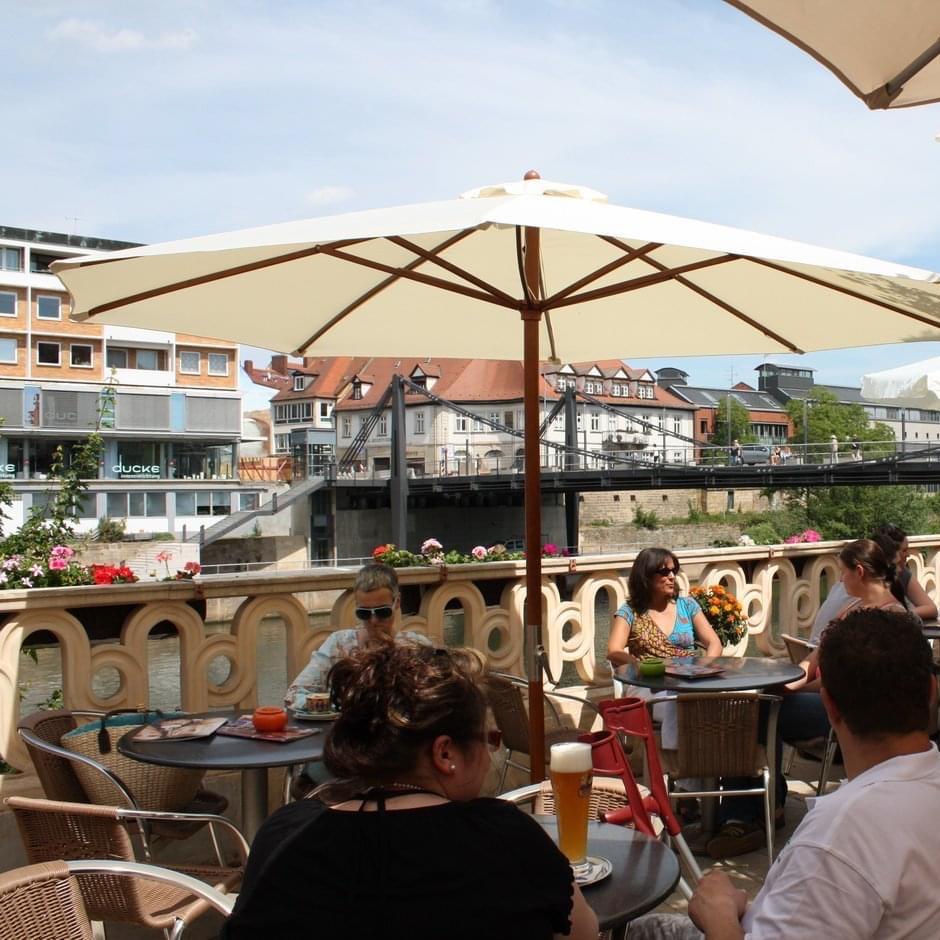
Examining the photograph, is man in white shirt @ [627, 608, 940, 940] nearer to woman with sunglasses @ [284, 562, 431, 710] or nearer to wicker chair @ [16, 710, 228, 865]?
wicker chair @ [16, 710, 228, 865]

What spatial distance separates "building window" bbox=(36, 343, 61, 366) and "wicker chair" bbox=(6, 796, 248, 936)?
5552cm

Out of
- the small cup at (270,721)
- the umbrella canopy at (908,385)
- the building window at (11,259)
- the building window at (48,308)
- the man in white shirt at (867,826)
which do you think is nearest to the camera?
the man in white shirt at (867,826)

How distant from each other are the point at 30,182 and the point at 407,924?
200ft

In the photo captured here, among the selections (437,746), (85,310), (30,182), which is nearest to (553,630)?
(85,310)

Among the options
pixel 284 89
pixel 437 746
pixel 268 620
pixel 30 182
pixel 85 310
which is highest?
pixel 30 182

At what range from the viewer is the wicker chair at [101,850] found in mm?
2277

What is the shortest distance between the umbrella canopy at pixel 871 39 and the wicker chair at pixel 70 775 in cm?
207

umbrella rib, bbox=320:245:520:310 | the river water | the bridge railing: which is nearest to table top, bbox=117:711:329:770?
umbrella rib, bbox=320:245:520:310

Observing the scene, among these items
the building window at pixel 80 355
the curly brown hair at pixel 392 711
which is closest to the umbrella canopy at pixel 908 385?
the curly brown hair at pixel 392 711

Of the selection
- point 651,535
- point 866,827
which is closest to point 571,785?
point 866,827

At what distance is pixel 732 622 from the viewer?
4.57 meters

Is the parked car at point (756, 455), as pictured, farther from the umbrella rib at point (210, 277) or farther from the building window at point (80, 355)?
the umbrella rib at point (210, 277)

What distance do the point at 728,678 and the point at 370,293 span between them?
6.03 ft

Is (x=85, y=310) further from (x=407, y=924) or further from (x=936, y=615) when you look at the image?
(x=936, y=615)
